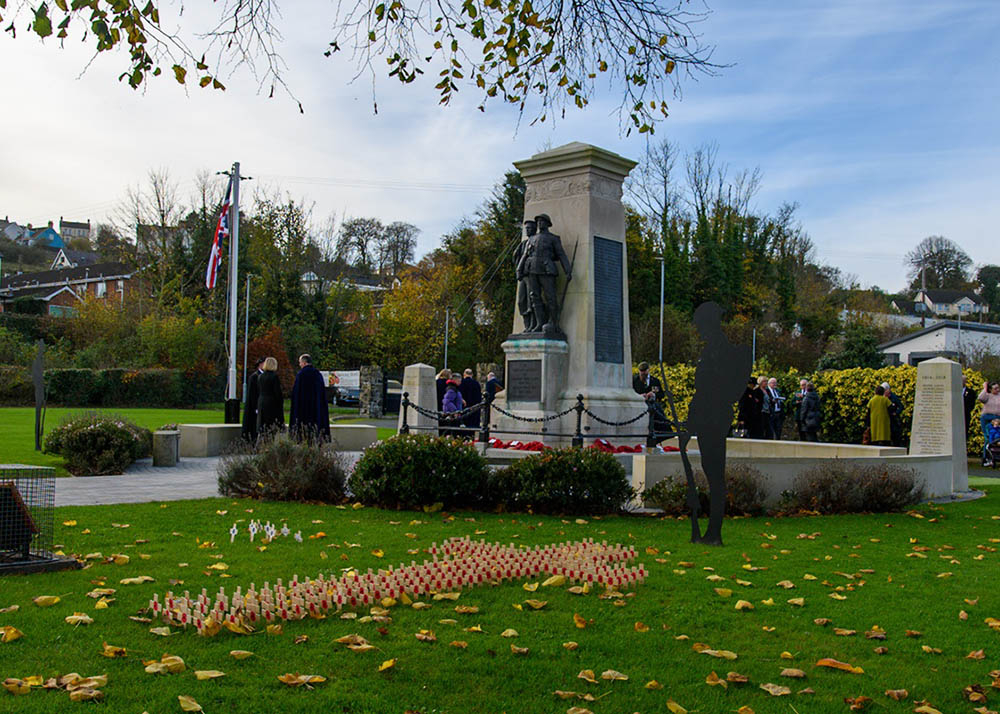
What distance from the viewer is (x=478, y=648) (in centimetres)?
521

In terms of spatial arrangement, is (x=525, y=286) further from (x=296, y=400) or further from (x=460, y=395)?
(x=296, y=400)

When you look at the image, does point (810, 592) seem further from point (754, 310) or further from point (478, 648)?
point (754, 310)

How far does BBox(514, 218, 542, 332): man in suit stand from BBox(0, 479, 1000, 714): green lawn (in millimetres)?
7893

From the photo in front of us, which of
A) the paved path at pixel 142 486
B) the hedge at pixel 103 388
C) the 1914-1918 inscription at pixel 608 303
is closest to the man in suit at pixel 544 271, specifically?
the 1914-1918 inscription at pixel 608 303

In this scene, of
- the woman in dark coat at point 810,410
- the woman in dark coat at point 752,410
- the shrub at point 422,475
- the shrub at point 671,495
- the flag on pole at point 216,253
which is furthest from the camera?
the flag on pole at point 216,253

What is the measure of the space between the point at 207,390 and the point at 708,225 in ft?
110

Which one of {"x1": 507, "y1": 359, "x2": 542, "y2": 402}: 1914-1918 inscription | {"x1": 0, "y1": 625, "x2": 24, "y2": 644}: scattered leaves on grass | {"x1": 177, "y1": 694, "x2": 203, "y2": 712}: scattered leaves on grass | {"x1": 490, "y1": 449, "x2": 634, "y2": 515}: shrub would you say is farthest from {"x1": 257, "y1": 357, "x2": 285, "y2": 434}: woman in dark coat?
{"x1": 177, "y1": 694, "x2": 203, "y2": 712}: scattered leaves on grass

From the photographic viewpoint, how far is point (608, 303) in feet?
55.9

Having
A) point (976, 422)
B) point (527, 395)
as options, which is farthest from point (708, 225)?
point (527, 395)

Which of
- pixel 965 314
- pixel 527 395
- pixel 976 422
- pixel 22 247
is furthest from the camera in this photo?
pixel 22 247

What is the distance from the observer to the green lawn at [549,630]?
177 inches

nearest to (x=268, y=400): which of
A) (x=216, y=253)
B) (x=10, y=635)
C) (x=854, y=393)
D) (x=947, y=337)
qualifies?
(x=10, y=635)

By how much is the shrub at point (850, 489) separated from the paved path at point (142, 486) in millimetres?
7720

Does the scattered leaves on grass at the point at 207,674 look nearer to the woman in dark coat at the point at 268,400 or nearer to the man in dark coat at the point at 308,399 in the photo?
the man in dark coat at the point at 308,399
